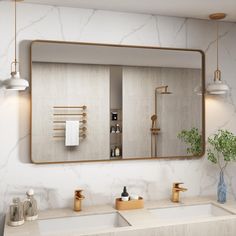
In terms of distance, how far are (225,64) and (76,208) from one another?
5.79ft

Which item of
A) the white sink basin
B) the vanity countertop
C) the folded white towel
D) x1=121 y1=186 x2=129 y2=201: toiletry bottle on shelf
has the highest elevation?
the folded white towel

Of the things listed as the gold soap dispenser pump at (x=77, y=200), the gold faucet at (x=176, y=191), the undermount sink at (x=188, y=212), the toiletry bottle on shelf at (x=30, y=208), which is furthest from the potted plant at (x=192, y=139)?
the toiletry bottle on shelf at (x=30, y=208)

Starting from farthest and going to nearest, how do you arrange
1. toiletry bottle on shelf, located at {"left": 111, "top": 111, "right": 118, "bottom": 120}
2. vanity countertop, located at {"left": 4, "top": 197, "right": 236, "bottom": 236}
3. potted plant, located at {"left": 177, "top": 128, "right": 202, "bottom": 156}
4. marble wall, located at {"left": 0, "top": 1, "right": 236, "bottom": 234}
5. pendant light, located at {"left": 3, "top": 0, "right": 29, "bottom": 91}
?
potted plant, located at {"left": 177, "top": 128, "right": 202, "bottom": 156} < toiletry bottle on shelf, located at {"left": 111, "top": 111, "right": 118, "bottom": 120} < marble wall, located at {"left": 0, "top": 1, "right": 236, "bottom": 234} < pendant light, located at {"left": 3, "top": 0, "right": 29, "bottom": 91} < vanity countertop, located at {"left": 4, "top": 197, "right": 236, "bottom": 236}

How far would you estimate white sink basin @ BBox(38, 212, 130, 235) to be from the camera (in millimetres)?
2221

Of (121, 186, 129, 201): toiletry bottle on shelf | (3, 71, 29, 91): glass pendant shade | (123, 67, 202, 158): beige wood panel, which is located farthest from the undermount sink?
(3, 71, 29, 91): glass pendant shade

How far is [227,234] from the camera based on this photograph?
2.21 m

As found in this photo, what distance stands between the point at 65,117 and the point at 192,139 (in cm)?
109

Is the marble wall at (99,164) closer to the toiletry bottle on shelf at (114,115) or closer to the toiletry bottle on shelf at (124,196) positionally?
the toiletry bottle on shelf at (124,196)

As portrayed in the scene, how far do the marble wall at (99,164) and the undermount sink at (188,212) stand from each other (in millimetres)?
212

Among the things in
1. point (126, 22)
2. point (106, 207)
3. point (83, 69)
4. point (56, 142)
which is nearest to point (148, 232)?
point (106, 207)

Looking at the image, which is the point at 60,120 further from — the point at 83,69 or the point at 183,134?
the point at 183,134

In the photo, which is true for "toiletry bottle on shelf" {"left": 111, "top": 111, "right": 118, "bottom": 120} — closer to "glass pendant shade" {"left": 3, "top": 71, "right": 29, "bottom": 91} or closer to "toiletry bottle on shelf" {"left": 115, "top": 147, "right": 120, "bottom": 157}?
"toiletry bottle on shelf" {"left": 115, "top": 147, "right": 120, "bottom": 157}

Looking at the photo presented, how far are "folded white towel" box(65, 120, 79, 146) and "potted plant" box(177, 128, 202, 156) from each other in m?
0.85

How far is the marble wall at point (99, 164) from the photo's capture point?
2373 millimetres
